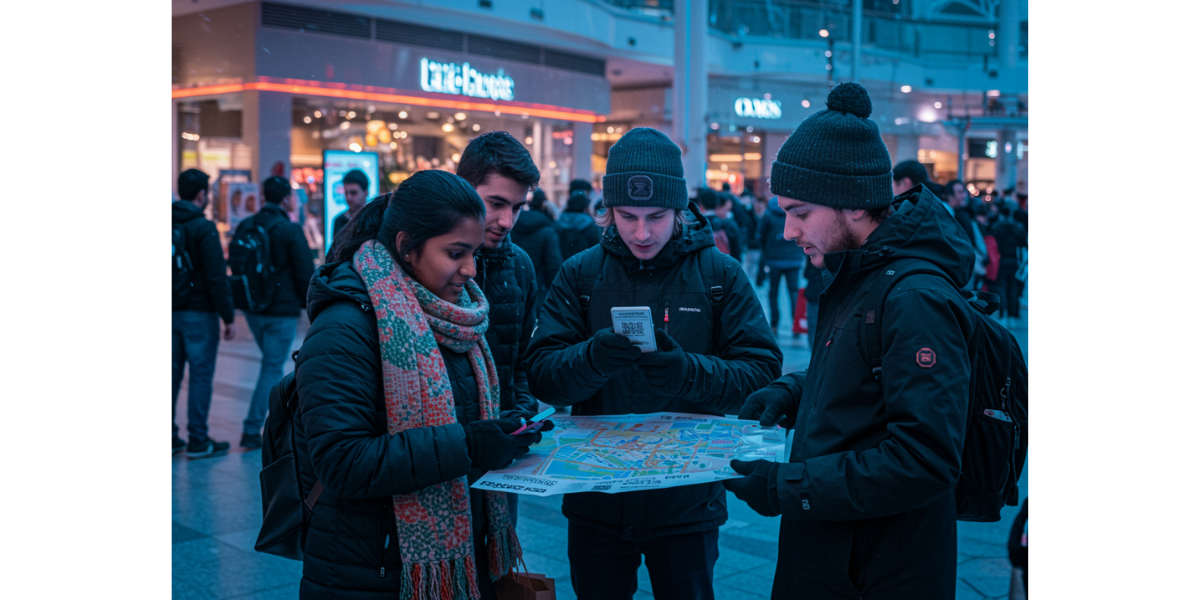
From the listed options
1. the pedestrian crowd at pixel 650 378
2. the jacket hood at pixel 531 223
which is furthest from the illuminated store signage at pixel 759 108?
the pedestrian crowd at pixel 650 378

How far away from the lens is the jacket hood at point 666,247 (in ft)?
8.82

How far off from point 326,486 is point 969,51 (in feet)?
133

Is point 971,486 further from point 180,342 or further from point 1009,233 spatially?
point 1009,233

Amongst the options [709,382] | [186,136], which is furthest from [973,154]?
[709,382]

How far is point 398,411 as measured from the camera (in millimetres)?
2014

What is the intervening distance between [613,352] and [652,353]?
0.11 meters

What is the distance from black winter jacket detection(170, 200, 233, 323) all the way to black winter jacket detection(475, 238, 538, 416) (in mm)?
4121

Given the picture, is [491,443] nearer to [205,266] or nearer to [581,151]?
[205,266]

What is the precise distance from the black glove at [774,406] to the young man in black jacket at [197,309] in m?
5.22

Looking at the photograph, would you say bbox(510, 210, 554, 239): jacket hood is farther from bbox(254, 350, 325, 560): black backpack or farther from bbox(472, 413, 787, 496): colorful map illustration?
bbox(254, 350, 325, 560): black backpack

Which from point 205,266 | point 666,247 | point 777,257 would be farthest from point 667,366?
point 777,257

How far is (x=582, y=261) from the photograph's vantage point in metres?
2.82

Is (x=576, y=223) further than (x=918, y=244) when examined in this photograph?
Yes

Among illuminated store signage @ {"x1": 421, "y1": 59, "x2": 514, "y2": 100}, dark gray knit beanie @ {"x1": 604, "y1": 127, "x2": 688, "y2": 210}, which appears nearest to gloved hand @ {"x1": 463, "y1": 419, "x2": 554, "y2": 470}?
dark gray knit beanie @ {"x1": 604, "y1": 127, "x2": 688, "y2": 210}
